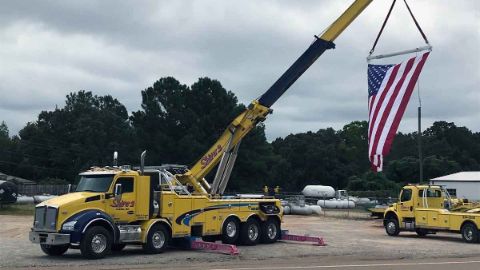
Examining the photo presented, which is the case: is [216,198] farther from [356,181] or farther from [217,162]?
[356,181]

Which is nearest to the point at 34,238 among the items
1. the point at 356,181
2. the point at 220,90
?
the point at 220,90

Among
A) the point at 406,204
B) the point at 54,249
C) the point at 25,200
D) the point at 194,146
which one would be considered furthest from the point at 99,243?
the point at 194,146

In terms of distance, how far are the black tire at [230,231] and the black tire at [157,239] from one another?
120 inches

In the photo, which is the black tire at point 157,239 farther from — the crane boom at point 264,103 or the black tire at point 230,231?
the crane boom at point 264,103

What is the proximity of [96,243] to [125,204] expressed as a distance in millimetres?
1911

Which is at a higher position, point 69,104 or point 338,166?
point 69,104

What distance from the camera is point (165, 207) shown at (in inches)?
914

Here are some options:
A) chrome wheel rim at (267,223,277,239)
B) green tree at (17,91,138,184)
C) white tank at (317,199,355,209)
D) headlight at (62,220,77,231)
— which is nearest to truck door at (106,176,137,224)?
headlight at (62,220,77,231)

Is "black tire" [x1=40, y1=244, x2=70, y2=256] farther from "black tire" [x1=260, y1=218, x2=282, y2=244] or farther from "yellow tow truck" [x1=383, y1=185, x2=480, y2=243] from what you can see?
"yellow tow truck" [x1=383, y1=185, x2=480, y2=243]

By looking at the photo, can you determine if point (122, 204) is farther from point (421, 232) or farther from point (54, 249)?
point (421, 232)

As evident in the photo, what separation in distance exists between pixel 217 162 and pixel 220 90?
55691 mm

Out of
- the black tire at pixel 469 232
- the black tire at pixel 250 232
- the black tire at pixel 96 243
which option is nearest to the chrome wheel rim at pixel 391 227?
the black tire at pixel 469 232

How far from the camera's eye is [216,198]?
26.0 meters

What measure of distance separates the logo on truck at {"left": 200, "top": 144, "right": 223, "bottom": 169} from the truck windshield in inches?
286
